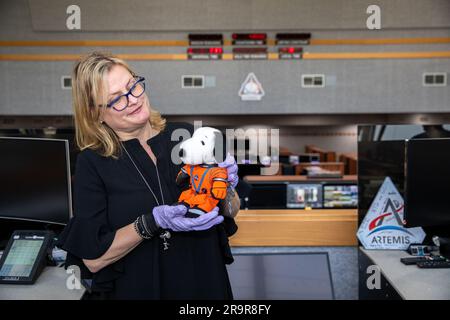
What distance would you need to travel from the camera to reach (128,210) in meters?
1.16

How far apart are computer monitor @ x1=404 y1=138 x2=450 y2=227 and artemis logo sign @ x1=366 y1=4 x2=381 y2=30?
4.65 metres

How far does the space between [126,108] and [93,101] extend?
0.10 m

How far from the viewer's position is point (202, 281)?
1204 millimetres

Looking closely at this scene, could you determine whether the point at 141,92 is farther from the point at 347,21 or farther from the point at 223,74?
the point at 347,21

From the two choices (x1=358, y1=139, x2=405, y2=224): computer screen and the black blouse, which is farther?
(x1=358, y1=139, x2=405, y2=224): computer screen

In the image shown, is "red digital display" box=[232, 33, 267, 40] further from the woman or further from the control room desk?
the woman

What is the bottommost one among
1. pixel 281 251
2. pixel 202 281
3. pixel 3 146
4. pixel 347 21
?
pixel 281 251

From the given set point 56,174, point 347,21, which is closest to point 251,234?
point 56,174

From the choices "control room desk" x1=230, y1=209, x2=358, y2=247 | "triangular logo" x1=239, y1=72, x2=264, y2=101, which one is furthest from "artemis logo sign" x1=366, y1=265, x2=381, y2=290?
"triangular logo" x1=239, y1=72, x2=264, y2=101

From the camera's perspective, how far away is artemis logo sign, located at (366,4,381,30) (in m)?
5.83
